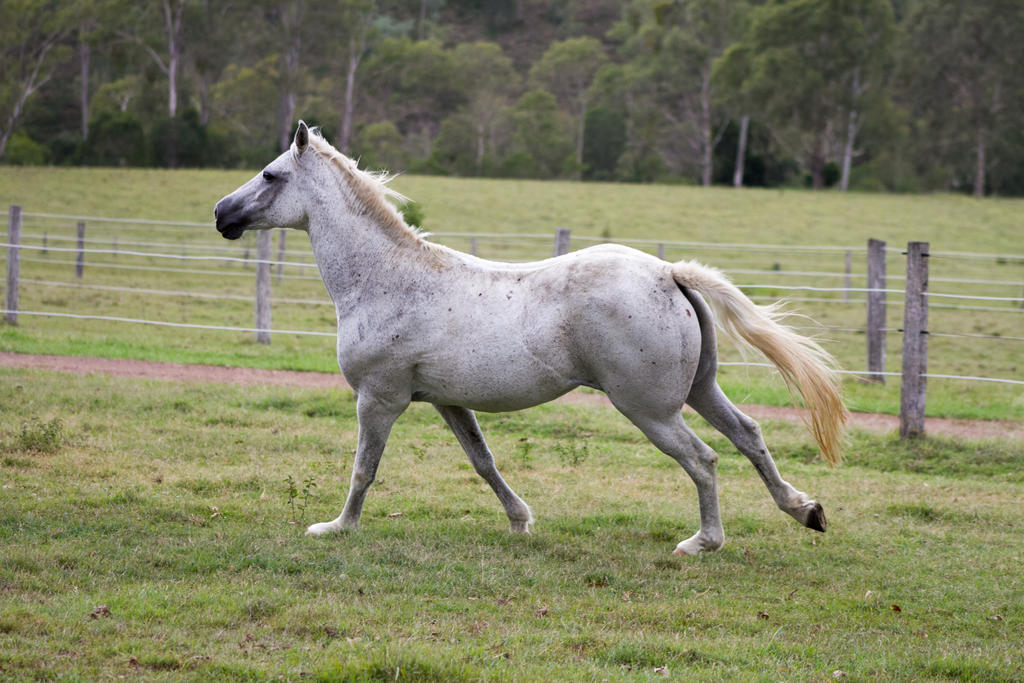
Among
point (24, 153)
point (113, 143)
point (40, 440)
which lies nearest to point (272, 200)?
point (40, 440)

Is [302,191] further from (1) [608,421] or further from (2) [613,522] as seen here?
(1) [608,421]

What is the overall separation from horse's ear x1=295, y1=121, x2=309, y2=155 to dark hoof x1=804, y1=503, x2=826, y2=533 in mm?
3429

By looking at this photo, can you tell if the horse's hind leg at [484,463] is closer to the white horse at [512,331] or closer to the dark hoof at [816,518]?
the white horse at [512,331]

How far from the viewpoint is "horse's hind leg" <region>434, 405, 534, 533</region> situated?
5.65m

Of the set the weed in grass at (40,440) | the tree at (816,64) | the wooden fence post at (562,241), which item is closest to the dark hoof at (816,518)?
the weed in grass at (40,440)

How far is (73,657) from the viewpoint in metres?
3.48

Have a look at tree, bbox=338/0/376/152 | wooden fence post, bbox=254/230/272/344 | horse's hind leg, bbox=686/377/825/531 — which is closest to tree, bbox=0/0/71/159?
tree, bbox=338/0/376/152

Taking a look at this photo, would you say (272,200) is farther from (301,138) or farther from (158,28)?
(158,28)

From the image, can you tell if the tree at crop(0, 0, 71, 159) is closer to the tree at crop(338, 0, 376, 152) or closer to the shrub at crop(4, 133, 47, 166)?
the shrub at crop(4, 133, 47, 166)

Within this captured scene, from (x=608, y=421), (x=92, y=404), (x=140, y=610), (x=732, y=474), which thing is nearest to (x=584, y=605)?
(x=140, y=610)

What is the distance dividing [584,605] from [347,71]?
58.2m

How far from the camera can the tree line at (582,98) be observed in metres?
51.8

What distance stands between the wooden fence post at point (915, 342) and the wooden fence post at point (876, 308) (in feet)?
7.63

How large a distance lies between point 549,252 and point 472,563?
69.8 ft
